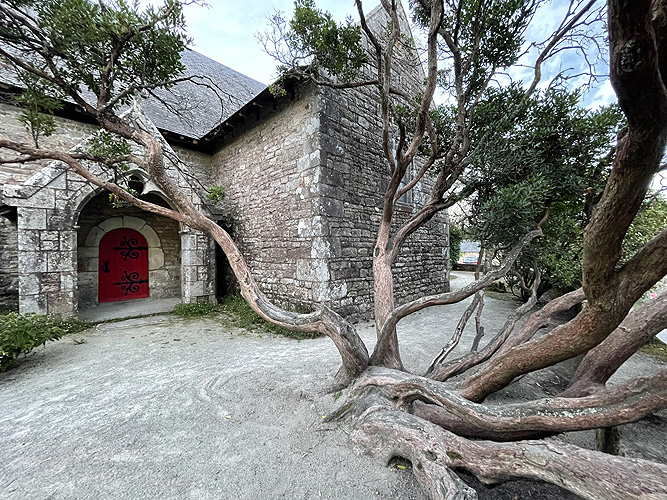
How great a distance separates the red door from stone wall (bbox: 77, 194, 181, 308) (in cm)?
14

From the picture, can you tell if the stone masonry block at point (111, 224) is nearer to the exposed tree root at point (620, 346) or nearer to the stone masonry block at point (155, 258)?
the stone masonry block at point (155, 258)

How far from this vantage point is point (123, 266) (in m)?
6.10

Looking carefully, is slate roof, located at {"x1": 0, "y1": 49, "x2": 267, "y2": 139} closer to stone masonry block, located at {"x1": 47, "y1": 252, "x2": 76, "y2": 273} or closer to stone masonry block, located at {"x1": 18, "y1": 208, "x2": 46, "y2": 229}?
stone masonry block, located at {"x1": 18, "y1": 208, "x2": 46, "y2": 229}

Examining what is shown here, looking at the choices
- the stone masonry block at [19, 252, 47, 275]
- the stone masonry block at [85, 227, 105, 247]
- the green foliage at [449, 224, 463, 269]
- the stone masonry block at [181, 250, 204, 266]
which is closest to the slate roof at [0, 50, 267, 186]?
the stone masonry block at [85, 227, 105, 247]

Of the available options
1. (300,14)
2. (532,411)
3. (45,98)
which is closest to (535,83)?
(300,14)

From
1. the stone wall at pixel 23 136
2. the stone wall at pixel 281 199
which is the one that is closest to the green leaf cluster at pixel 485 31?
the stone wall at pixel 281 199

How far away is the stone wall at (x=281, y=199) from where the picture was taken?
13.5 feet

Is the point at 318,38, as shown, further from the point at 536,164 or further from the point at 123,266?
the point at 123,266

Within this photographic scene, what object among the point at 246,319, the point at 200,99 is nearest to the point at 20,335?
the point at 246,319

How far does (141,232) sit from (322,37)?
20.1 feet

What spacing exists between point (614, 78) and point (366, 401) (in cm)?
206

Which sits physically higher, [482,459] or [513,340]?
[513,340]

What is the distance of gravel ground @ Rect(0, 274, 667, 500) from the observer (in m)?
1.31

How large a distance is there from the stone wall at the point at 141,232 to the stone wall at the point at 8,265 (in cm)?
90
